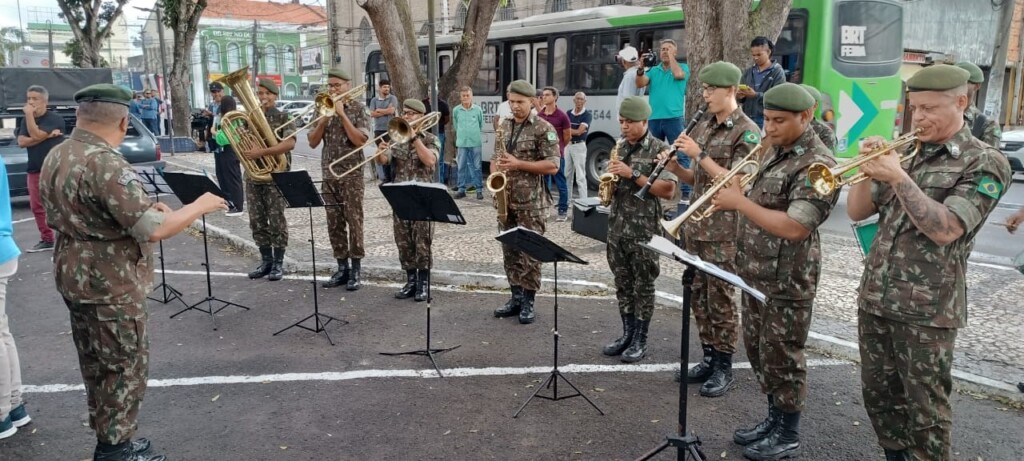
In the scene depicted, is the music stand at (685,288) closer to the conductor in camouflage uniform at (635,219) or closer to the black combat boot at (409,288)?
the conductor in camouflage uniform at (635,219)

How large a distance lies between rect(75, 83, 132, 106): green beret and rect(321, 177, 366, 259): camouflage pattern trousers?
139 inches

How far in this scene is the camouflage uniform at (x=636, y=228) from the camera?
4.90m

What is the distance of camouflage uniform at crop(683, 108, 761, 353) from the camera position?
4457 mm

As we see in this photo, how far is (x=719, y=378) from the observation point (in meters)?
4.60

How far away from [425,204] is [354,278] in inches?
91.8

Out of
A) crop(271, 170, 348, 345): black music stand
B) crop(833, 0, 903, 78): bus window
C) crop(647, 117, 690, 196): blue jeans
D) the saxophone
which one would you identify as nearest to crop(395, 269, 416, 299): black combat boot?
crop(271, 170, 348, 345): black music stand

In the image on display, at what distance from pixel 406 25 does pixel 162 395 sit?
916 centimetres

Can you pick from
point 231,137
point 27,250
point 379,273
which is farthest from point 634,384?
point 27,250

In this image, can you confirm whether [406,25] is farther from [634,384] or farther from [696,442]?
[696,442]

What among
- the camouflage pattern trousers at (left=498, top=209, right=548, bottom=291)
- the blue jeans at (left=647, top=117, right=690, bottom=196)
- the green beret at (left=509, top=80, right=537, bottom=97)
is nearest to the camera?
the green beret at (left=509, top=80, right=537, bottom=97)

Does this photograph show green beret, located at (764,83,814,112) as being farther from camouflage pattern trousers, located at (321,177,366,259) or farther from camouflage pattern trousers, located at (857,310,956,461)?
camouflage pattern trousers, located at (321,177,366,259)

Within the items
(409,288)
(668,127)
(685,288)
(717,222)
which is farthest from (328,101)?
(668,127)

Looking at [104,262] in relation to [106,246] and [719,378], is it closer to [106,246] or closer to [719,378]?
[106,246]

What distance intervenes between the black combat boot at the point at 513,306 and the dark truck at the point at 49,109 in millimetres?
5845
